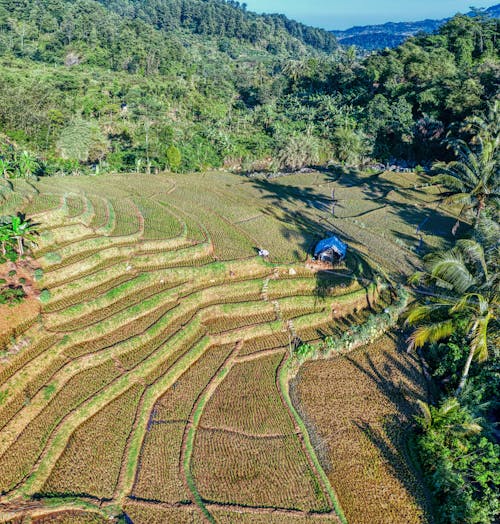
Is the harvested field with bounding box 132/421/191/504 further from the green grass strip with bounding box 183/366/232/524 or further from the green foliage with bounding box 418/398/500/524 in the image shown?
the green foliage with bounding box 418/398/500/524

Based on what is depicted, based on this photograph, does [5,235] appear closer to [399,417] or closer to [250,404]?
[250,404]

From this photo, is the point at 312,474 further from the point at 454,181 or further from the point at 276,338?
the point at 454,181

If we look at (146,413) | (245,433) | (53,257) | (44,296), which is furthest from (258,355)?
(53,257)

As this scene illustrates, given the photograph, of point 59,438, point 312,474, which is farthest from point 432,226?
point 59,438

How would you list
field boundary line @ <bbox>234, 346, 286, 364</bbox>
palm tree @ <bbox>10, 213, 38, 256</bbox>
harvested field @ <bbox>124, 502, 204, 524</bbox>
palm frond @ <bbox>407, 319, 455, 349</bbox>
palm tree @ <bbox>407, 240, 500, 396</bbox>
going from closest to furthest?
1. harvested field @ <bbox>124, 502, 204, 524</bbox>
2. palm tree @ <bbox>407, 240, 500, 396</bbox>
3. palm frond @ <bbox>407, 319, 455, 349</bbox>
4. palm tree @ <bbox>10, 213, 38, 256</bbox>
5. field boundary line @ <bbox>234, 346, 286, 364</bbox>

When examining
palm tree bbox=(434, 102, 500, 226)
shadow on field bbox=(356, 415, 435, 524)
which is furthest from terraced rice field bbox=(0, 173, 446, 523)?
palm tree bbox=(434, 102, 500, 226)
